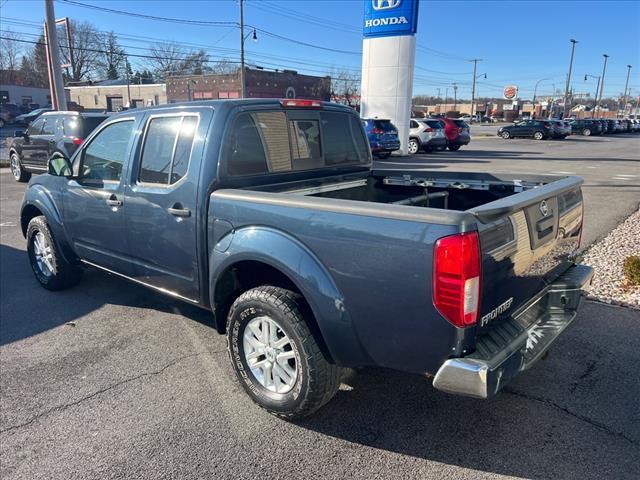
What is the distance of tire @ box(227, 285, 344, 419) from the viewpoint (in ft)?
9.02

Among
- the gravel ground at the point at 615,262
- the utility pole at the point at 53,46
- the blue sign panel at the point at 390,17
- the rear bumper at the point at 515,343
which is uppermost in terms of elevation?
the blue sign panel at the point at 390,17

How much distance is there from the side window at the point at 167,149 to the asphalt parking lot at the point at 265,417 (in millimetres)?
1415

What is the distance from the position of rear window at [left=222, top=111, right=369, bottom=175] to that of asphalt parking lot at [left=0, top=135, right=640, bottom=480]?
5.15 ft

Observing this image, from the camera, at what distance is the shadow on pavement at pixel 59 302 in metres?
4.40

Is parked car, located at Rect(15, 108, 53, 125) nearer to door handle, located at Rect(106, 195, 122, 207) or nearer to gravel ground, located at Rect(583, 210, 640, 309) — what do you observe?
door handle, located at Rect(106, 195, 122, 207)

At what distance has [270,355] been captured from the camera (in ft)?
9.86

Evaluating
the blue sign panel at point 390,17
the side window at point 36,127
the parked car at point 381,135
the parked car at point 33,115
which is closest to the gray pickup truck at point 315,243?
the side window at point 36,127

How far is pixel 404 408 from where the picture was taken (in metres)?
3.09

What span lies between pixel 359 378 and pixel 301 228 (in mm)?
1389

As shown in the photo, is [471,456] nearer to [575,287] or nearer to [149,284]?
[575,287]

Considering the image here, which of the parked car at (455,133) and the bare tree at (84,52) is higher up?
the bare tree at (84,52)

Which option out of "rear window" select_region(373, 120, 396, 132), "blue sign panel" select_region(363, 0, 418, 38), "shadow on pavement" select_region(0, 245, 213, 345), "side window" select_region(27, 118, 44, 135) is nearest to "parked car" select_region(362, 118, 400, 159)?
"rear window" select_region(373, 120, 396, 132)

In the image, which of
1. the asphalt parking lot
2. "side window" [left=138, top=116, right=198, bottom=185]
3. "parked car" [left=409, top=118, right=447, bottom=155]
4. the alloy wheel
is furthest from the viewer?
"parked car" [left=409, top=118, right=447, bottom=155]

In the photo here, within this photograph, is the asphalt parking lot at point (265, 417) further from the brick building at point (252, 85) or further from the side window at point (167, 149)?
the brick building at point (252, 85)
